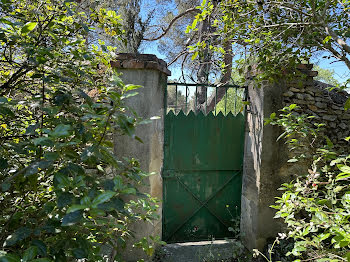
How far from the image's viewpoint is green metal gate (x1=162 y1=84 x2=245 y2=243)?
345 cm

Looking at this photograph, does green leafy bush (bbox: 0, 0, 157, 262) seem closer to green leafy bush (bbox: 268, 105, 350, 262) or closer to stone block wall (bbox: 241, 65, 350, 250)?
green leafy bush (bbox: 268, 105, 350, 262)

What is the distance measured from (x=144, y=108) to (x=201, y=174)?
4.26ft

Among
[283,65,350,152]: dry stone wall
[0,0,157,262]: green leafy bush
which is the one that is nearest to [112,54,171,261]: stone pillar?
[0,0,157,262]: green leafy bush

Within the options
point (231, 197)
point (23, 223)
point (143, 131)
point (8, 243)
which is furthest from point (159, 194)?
point (8, 243)

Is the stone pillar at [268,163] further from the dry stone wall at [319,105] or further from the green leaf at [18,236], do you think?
the green leaf at [18,236]

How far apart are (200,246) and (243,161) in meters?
1.32

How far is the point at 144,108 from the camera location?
9.75 feet

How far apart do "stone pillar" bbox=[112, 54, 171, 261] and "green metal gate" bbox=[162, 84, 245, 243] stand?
0.35 meters

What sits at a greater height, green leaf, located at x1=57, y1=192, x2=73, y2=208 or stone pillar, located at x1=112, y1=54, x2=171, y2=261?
stone pillar, located at x1=112, y1=54, x2=171, y2=261

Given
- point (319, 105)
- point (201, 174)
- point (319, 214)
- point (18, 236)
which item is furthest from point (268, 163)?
point (18, 236)

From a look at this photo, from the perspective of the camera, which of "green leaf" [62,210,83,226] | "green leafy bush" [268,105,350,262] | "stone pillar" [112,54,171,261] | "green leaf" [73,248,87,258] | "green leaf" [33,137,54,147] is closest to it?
"green leaf" [62,210,83,226]

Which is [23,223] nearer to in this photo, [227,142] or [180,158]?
[180,158]

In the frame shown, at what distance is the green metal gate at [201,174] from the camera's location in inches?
136

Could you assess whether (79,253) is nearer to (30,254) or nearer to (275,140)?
(30,254)
